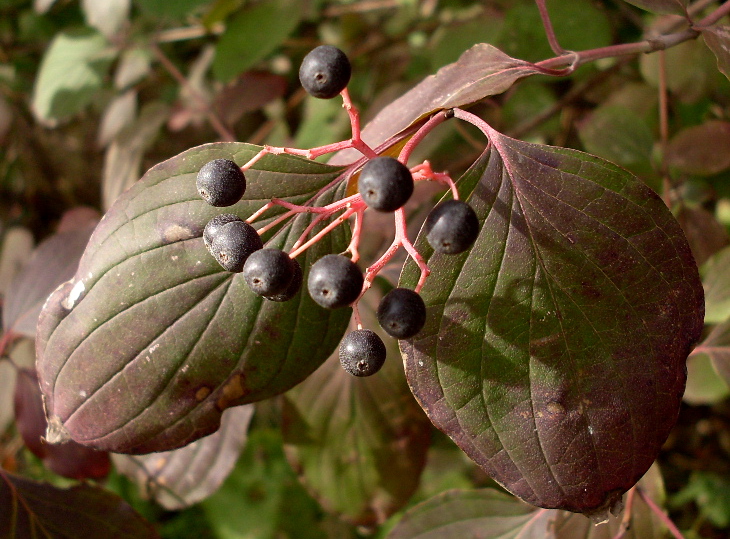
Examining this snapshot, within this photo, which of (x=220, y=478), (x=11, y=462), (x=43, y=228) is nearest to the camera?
(x=220, y=478)

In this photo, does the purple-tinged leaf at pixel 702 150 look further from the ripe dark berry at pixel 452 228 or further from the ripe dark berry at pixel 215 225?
the ripe dark berry at pixel 215 225

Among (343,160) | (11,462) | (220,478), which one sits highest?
(343,160)

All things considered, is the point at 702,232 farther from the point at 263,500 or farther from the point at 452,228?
the point at 263,500

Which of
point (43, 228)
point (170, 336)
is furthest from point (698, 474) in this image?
point (43, 228)

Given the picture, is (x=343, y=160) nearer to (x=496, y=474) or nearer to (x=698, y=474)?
(x=496, y=474)

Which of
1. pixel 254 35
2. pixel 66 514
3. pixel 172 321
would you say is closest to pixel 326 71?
pixel 172 321

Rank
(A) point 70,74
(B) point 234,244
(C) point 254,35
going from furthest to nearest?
(A) point 70,74 < (C) point 254,35 < (B) point 234,244
